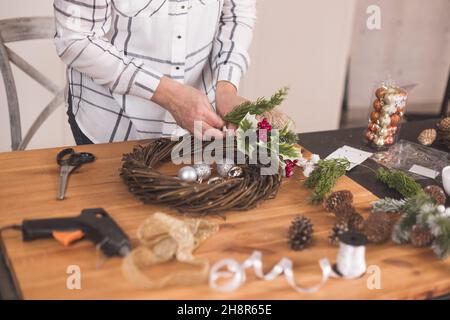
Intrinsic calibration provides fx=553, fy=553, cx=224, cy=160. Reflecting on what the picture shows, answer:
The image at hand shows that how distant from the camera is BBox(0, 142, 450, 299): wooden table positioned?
833 millimetres

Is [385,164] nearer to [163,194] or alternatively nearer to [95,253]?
[163,194]

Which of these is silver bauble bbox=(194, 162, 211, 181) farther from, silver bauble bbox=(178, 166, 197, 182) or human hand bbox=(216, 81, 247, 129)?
human hand bbox=(216, 81, 247, 129)

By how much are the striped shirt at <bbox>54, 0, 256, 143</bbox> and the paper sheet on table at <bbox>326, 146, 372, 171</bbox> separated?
323 mm

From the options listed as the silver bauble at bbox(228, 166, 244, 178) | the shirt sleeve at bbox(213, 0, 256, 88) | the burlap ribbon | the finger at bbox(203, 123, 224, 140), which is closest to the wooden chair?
the shirt sleeve at bbox(213, 0, 256, 88)

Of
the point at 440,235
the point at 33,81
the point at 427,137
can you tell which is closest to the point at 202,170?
the point at 440,235

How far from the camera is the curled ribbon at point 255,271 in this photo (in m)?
0.84

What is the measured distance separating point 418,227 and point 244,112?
44 centimetres

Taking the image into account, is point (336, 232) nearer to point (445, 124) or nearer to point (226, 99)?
point (226, 99)

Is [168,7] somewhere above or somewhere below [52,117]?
above

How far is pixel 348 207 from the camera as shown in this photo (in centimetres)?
104

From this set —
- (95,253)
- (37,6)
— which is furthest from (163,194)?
(37,6)

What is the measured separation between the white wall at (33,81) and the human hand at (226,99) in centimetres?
130

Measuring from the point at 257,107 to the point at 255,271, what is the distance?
0.43m
